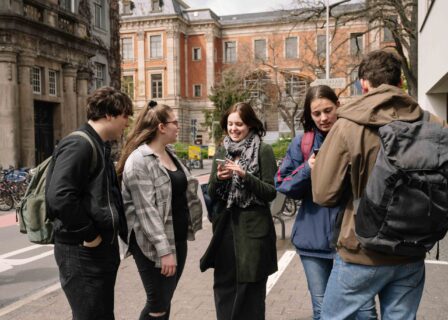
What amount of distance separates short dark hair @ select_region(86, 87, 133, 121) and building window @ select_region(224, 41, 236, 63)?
6420 centimetres

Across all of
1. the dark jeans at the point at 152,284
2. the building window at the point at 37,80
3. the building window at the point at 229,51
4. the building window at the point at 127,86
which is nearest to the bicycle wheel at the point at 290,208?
the dark jeans at the point at 152,284

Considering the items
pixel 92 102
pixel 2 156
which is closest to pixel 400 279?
pixel 92 102

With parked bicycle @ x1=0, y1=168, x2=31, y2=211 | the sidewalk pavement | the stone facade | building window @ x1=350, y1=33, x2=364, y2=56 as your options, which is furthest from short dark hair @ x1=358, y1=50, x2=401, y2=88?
the stone facade

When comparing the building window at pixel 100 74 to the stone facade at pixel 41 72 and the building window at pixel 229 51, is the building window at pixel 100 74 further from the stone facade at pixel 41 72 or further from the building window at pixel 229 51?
the building window at pixel 229 51

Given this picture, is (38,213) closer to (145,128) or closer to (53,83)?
(145,128)

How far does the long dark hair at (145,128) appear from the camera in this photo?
11.3 ft

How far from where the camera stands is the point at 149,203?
10.4ft

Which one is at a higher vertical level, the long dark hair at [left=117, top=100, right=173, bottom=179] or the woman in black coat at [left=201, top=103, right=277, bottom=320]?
the long dark hair at [left=117, top=100, right=173, bottom=179]

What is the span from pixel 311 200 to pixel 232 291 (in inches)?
39.4

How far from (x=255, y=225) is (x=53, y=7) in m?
22.0

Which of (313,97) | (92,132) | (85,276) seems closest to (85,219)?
(85,276)

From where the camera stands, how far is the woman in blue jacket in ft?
10.5

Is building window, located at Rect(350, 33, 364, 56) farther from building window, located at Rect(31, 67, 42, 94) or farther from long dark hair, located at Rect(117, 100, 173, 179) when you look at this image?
long dark hair, located at Rect(117, 100, 173, 179)

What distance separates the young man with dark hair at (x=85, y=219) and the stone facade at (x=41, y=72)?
19.0 metres
